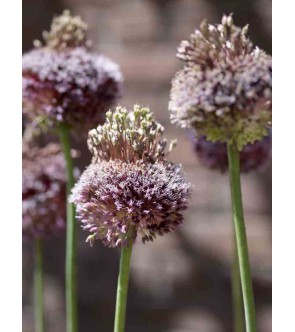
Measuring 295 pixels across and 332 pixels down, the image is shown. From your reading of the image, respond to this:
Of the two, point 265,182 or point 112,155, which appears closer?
point 112,155

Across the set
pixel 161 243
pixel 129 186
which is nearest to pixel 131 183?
pixel 129 186

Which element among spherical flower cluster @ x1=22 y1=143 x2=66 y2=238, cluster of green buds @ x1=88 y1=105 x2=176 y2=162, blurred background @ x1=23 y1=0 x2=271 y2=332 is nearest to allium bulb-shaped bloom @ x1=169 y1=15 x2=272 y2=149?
cluster of green buds @ x1=88 y1=105 x2=176 y2=162

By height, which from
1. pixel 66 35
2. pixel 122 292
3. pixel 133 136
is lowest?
pixel 122 292

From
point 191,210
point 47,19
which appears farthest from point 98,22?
point 191,210

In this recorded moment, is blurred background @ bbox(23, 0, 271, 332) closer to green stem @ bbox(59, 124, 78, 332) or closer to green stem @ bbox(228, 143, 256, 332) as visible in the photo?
green stem @ bbox(59, 124, 78, 332)

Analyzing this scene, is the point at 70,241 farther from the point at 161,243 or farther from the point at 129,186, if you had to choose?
the point at 161,243
